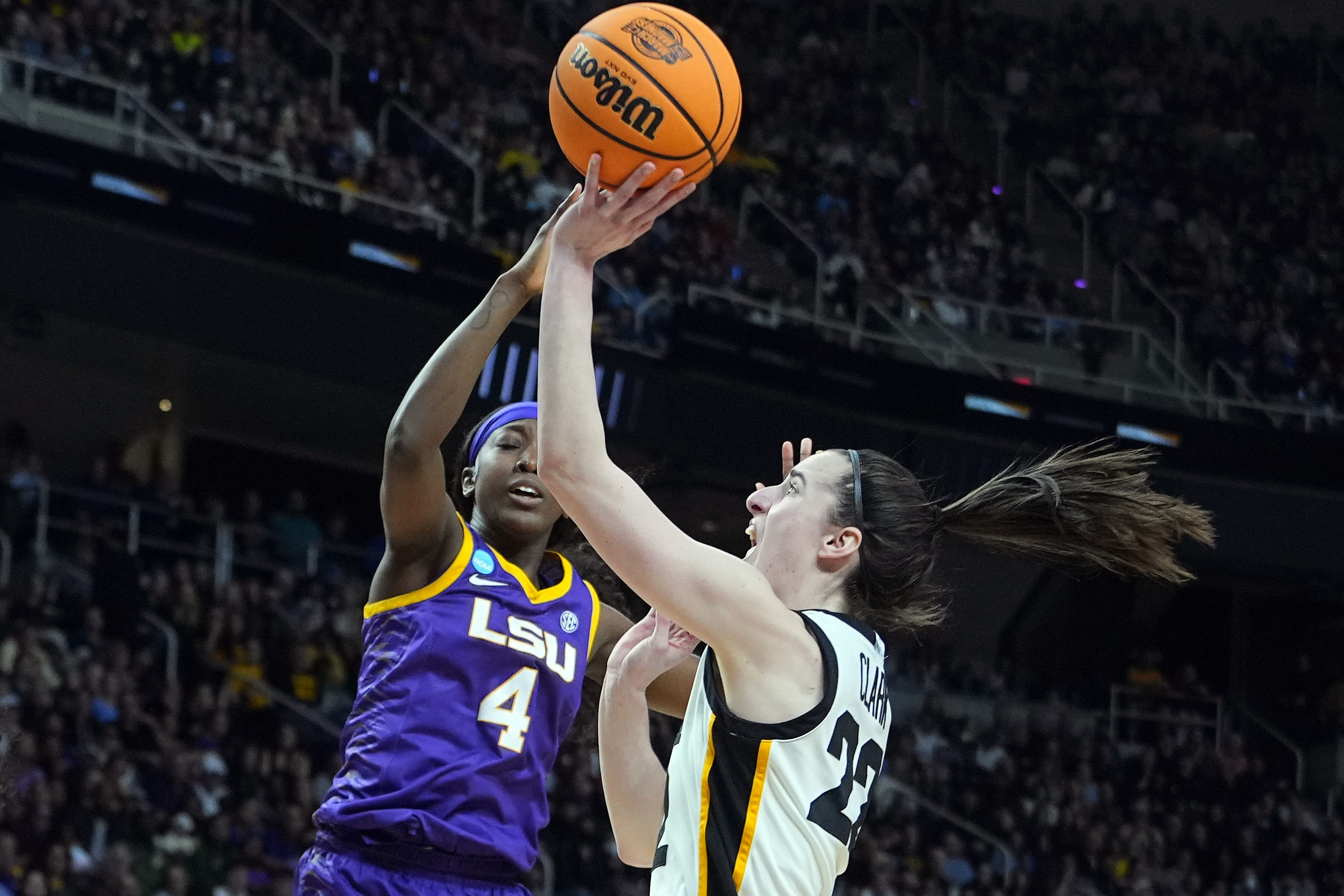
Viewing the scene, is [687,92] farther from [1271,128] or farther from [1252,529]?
[1271,128]

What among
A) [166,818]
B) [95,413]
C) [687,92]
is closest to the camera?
[687,92]

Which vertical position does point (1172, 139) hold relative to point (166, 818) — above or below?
above

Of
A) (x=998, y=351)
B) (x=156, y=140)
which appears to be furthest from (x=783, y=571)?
(x=998, y=351)

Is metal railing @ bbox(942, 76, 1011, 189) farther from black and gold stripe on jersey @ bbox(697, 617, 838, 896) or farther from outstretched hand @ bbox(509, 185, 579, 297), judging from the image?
black and gold stripe on jersey @ bbox(697, 617, 838, 896)

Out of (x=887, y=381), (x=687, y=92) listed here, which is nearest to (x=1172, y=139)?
(x=887, y=381)

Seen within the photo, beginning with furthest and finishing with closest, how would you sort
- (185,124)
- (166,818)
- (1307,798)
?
(1307,798) → (185,124) → (166,818)

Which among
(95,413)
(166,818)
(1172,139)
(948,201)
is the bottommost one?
(166,818)

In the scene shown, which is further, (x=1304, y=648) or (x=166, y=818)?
(x=1304, y=648)

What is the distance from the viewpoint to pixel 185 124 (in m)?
13.4

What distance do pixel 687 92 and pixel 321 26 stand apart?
1408 centimetres

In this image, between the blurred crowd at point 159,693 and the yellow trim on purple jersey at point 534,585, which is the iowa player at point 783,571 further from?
the blurred crowd at point 159,693

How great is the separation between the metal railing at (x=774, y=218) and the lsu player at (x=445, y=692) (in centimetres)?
1362

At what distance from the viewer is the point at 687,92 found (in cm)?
304

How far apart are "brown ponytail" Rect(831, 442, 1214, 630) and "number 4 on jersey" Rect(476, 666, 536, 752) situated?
3.32 ft
